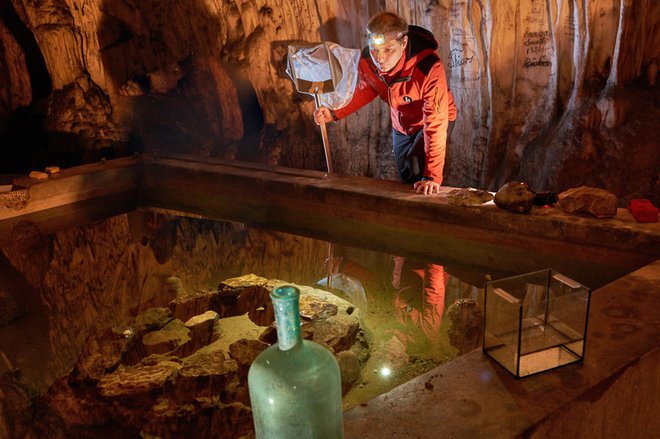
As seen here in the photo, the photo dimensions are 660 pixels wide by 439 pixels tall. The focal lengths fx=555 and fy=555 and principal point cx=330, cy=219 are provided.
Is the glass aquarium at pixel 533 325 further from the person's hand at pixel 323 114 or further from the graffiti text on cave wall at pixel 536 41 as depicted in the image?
the graffiti text on cave wall at pixel 536 41

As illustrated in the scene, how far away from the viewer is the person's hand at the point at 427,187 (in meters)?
4.54

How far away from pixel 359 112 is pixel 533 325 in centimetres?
525

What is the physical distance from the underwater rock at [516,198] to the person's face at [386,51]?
1.32 metres

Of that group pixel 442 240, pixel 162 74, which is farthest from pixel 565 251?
pixel 162 74

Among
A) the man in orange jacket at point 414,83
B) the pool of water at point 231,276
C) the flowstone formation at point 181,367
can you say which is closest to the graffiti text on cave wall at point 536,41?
the man in orange jacket at point 414,83

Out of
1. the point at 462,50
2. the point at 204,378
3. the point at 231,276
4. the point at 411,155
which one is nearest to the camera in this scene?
the point at 204,378

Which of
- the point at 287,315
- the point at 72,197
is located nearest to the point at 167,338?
the point at 287,315

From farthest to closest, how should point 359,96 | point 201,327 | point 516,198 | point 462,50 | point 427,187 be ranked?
1. point 462,50
2. point 359,96
3. point 427,187
4. point 516,198
5. point 201,327

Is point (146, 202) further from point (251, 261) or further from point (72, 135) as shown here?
point (251, 261)

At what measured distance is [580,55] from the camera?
5516 mm

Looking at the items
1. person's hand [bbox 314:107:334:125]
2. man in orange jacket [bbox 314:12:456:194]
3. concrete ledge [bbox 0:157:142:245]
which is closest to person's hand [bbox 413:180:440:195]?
man in orange jacket [bbox 314:12:456:194]

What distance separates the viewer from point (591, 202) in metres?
3.72

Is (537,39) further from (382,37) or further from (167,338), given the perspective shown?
(167,338)

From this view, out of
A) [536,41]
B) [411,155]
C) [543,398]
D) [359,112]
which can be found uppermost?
[536,41]
